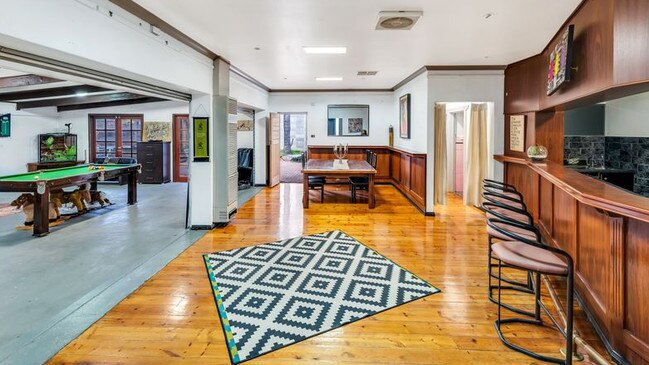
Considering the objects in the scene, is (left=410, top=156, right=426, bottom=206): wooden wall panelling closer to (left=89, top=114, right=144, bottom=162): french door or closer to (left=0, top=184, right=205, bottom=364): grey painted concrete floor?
(left=0, top=184, right=205, bottom=364): grey painted concrete floor

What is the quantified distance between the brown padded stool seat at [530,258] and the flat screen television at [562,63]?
77.2 inches

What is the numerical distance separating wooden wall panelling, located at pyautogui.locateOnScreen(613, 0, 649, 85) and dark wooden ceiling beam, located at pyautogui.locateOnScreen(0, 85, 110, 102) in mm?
8378

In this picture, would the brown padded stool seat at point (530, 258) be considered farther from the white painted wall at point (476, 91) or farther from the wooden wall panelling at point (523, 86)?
the white painted wall at point (476, 91)

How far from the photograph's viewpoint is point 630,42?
260cm

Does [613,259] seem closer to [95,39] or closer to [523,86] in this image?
[95,39]

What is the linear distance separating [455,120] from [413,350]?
7092mm

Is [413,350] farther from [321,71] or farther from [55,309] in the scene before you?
[321,71]

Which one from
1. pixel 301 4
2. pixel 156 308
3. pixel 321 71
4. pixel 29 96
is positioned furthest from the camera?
pixel 29 96

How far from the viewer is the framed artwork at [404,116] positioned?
306 inches

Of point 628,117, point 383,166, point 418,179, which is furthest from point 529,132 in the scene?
point 383,166

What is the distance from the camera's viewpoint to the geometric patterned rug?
8.44 feet

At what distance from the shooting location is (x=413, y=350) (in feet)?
7.68

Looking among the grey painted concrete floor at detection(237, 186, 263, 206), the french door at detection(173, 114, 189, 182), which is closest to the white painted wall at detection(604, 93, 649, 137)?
the grey painted concrete floor at detection(237, 186, 263, 206)

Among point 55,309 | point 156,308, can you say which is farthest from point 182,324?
point 55,309
